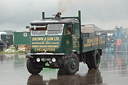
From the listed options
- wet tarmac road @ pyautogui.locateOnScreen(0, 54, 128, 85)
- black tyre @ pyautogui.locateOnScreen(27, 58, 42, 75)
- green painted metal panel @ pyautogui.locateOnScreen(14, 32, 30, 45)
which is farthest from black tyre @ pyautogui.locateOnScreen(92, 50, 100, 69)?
green painted metal panel @ pyautogui.locateOnScreen(14, 32, 30, 45)

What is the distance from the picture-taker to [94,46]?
1709 centimetres

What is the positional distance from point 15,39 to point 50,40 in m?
38.0

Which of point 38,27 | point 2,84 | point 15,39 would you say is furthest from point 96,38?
point 15,39

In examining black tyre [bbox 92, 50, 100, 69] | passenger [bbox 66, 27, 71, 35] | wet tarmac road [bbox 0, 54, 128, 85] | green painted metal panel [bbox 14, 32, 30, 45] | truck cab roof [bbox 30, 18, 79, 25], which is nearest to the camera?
wet tarmac road [bbox 0, 54, 128, 85]

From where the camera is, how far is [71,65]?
1418cm

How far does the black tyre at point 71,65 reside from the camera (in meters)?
13.8

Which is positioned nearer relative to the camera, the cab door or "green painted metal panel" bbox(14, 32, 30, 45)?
the cab door

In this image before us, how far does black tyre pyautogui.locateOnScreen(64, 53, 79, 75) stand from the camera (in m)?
13.8

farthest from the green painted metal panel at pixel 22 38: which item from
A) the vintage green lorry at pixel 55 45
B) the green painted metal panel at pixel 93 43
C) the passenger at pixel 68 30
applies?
the passenger at pixel 68 30

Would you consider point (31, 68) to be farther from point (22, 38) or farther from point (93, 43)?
point (22, 38)

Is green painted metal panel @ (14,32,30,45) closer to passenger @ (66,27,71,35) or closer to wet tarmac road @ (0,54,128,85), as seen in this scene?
wet tarmac road @ (0,54,128,85)

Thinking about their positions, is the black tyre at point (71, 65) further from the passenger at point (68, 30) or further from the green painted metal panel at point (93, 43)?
the green painted metal panel at point (93, 43)

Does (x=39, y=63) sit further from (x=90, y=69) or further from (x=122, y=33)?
(x=122, y=33)

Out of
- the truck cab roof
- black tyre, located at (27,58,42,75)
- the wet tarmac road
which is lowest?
the wet tarmac road
